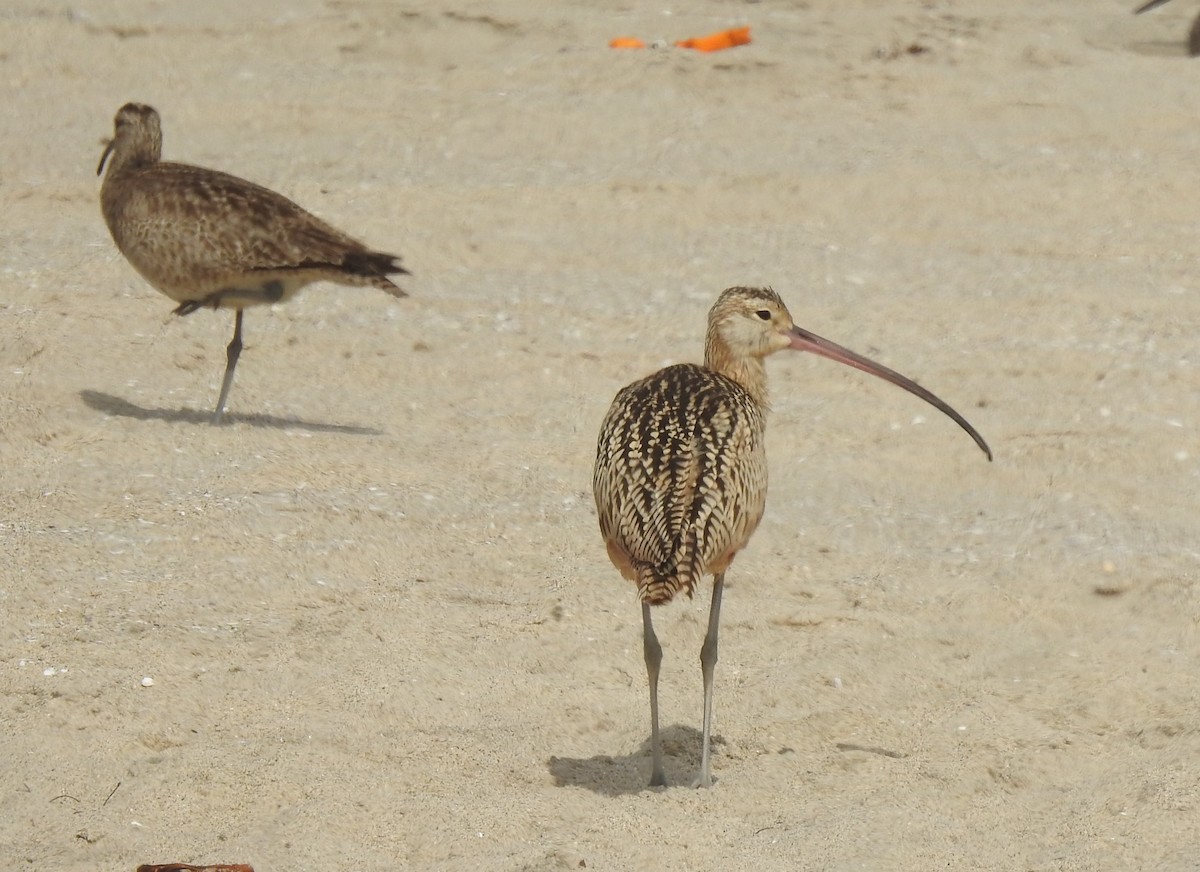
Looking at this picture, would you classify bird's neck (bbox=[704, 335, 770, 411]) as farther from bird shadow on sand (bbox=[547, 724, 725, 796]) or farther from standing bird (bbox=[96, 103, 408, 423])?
standing bird (bbox=[96, 103, 408, 423])

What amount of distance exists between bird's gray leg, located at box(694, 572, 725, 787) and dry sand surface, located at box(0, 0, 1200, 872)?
99 mm

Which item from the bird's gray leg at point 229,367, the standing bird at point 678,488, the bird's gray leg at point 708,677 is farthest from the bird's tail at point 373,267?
the bird's gray leg at point 708,677

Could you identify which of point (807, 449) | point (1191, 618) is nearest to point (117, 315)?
point (807, 449)

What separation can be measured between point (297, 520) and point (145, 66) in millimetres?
6038

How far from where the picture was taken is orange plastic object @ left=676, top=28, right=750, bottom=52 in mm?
11664

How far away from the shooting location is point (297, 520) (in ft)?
21.5

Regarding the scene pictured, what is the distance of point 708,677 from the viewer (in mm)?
5250

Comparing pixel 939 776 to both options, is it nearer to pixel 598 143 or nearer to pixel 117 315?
pixel 117 315

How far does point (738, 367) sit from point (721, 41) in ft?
20.4

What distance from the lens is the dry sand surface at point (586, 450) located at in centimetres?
495

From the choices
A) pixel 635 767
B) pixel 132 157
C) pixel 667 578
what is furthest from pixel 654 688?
pixel 132 157

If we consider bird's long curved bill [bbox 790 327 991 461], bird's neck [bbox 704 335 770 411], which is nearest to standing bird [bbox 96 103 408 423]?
bird's neck [bbox 704 335 770 411]

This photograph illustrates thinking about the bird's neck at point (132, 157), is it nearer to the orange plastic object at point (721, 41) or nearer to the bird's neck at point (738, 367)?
the bird's neck at point (738, 367)

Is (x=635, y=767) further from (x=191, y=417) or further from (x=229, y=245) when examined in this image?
(x=229, y=245)
